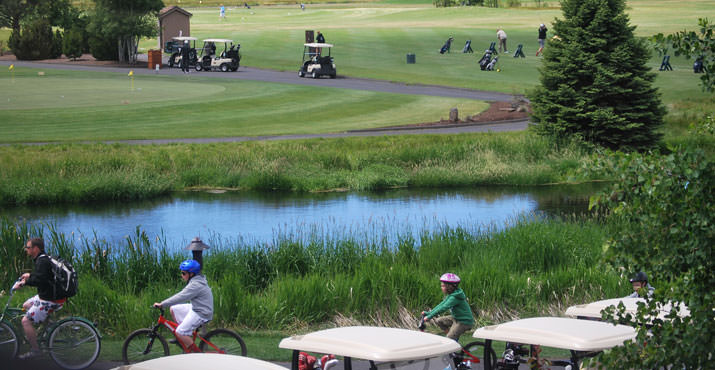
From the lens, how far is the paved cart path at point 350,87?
43406 millimetres

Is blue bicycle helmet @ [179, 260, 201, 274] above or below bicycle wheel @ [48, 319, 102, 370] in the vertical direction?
above

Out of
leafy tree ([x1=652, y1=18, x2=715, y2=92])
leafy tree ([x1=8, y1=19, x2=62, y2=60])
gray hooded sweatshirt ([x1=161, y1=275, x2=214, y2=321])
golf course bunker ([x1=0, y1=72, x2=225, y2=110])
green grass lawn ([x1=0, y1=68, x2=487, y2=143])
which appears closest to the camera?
leafy tree ([x1=652, y1=18, x2=715, y2=92])

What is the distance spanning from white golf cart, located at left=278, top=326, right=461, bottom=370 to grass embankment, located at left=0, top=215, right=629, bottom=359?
278 inches

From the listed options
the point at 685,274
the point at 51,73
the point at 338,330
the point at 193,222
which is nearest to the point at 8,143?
the point at 193,222

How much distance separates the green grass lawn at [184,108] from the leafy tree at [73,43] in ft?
45.5

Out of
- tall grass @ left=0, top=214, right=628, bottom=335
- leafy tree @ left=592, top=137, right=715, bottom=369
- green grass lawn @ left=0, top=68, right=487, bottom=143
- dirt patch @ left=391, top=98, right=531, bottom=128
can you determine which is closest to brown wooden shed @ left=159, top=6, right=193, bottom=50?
green grass lawn @ left=0, top=68, right=487, bottom=143

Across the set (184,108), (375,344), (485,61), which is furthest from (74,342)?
(485,61)

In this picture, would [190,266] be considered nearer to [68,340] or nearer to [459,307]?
[68,340]

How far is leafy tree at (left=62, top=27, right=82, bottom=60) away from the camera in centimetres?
7488

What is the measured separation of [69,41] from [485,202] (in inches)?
2082

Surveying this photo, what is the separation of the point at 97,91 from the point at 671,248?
52.8 meters

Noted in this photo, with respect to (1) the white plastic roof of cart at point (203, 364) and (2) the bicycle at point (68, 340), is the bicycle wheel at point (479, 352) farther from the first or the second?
(2) the bicycle at point (68, 340)

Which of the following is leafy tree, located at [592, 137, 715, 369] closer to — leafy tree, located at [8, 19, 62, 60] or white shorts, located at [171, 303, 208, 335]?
white shorts, located at [171, 303, 208, 335]

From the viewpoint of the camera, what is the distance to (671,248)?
7062 mm
